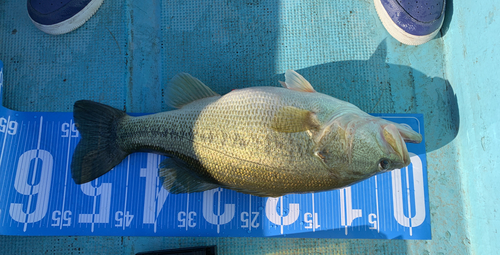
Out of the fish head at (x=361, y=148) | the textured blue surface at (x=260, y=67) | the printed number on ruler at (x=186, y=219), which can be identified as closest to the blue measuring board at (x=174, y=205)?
the printed number on ruler at (x=186, y=219)

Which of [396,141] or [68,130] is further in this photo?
[68,130]

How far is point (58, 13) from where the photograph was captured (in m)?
2.46


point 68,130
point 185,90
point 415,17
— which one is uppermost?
point 415,17

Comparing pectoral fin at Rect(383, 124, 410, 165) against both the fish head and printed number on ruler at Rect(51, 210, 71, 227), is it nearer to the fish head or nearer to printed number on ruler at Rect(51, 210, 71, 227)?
the fish head

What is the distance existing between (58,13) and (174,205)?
2061 mm

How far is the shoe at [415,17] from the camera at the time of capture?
2.34 m

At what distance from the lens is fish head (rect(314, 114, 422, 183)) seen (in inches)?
62.3

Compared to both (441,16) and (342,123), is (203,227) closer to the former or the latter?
(342,123)

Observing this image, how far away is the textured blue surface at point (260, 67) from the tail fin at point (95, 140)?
0.32m

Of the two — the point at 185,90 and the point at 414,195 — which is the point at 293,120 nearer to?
the point at 185,90

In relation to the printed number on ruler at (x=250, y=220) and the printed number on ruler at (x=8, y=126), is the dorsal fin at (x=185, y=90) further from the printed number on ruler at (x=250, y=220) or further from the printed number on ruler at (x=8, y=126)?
the printed number on ruler at (x=8, y=126)

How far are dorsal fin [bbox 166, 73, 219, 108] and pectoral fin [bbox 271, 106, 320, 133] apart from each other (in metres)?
0.68

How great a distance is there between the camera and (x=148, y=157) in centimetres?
245

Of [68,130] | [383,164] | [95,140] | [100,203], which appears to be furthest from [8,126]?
[383,164]
